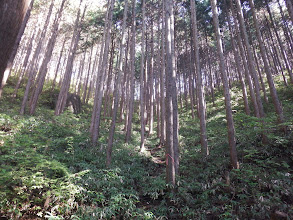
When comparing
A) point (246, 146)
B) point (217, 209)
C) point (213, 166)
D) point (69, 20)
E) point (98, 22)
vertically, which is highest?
point (69, 20)

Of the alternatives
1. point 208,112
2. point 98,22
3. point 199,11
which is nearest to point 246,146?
point 208,112

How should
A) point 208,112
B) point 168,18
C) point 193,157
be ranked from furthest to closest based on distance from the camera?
1. point 208,112
2. point 193,157
3. point 168,18

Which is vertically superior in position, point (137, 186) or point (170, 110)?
point (170, 110)

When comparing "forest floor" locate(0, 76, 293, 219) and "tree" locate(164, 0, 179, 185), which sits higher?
"tree" locate(164, 0, 179, 185)

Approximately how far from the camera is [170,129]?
20.1 feet

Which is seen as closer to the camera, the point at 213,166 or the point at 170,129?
the point at 170,129

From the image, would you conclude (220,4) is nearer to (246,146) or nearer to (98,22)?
(98,22)

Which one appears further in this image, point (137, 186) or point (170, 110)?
point (137, 186)

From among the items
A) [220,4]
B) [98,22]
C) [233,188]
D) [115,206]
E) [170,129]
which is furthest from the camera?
[98,22]

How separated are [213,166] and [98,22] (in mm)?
16835

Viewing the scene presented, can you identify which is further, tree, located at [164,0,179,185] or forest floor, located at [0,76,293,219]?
tree, located at [164,0,179,185]

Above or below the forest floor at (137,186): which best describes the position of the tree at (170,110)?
above

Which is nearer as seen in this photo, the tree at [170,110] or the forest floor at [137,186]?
the forest floor at [137,186]

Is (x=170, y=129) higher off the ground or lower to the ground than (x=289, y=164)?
higher
